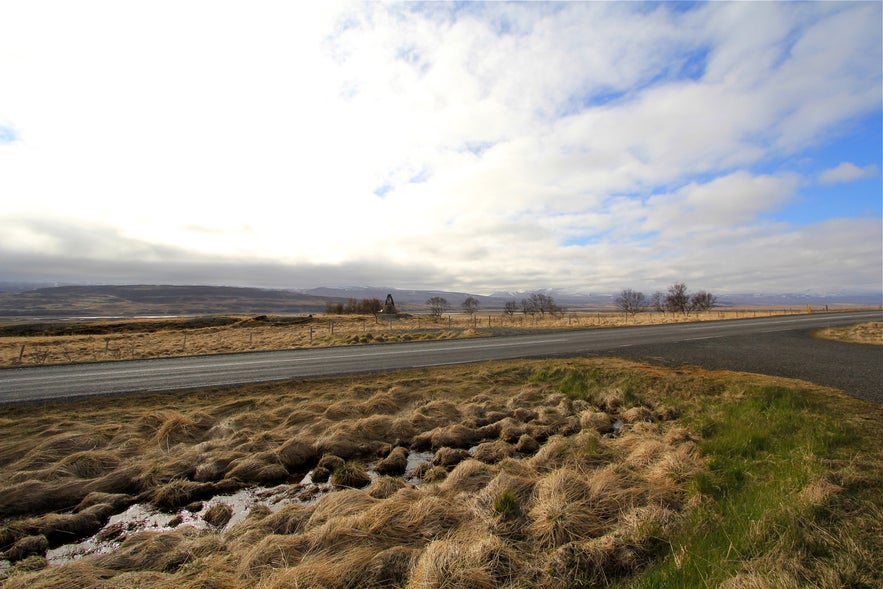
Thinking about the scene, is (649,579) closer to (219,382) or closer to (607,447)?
(607,447)

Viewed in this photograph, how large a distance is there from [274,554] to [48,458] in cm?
562

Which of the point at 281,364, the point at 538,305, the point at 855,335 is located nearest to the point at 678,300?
the point at 538,305

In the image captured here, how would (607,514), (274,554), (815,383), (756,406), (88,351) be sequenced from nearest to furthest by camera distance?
(274,554), (607,514), (756,406), (815,383), (88,351)

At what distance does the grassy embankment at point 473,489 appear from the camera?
3840mm

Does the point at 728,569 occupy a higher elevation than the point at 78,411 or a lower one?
higher

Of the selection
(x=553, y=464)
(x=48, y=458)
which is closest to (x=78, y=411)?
(x=48, y=458)

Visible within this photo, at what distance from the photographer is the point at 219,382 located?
13.8m

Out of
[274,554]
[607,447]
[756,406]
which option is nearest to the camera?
[274,554]

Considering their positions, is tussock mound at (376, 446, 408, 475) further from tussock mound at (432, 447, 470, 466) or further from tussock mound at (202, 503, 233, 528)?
tussock mound at (202, 503, 233, 528)

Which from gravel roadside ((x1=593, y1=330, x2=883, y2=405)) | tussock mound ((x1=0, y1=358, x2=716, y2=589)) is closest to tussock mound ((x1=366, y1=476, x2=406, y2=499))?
tussock mound ((x1=0, y1=358, x2=716, y2=589))

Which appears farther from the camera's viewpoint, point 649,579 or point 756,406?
point 756,406

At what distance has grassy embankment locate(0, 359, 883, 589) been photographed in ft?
12.6

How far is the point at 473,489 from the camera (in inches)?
230

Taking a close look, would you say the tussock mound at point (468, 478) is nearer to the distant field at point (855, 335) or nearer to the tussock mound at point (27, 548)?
the tussock mound at point (27, 548)
